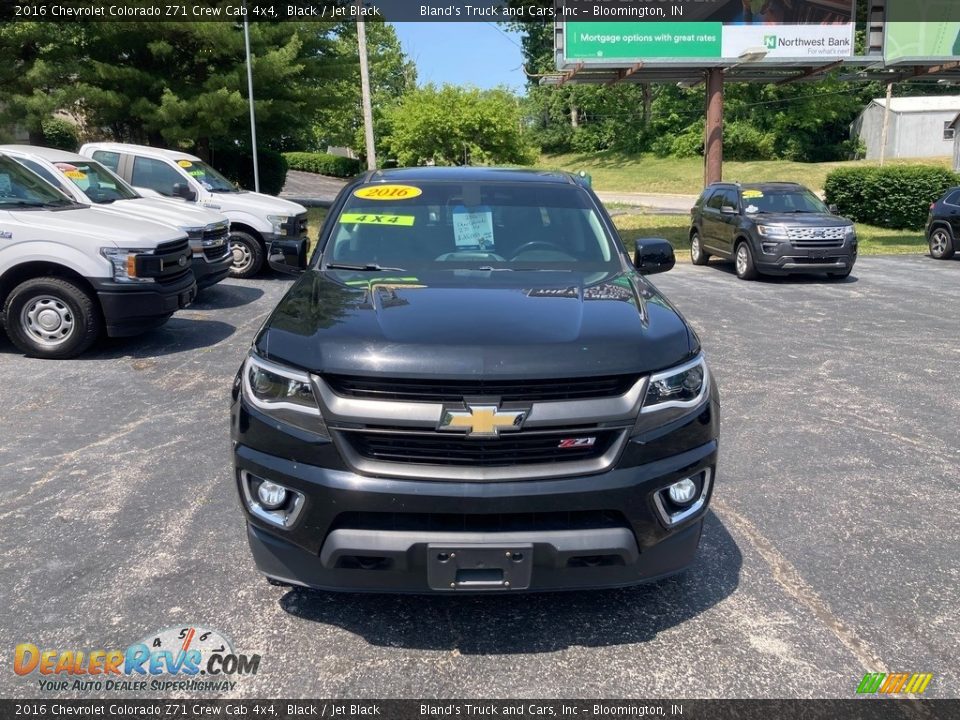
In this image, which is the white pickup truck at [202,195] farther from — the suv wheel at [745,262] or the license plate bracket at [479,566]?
the license plate bracket at [479,566]

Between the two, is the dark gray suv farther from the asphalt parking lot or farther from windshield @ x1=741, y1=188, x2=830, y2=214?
the asphalt parking lot

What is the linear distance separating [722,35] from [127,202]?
48.1 feet

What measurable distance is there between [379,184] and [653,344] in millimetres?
2373

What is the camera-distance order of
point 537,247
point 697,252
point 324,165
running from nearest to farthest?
point 537,247, point 697,252, point 324,165

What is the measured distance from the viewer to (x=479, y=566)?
110 inches

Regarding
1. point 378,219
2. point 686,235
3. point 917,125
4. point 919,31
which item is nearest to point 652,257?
point 378,219

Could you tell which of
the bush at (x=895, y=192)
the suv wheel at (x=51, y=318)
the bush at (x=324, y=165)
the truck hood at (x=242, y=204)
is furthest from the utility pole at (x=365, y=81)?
the bush at (x=324, y=165)

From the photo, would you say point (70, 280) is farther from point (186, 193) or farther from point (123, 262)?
point (186, 193)

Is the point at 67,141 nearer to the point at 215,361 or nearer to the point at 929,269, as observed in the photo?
the point at 215,361

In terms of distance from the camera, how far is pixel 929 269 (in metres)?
15.2

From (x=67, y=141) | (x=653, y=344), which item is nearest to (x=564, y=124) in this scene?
(x=67, y=141)

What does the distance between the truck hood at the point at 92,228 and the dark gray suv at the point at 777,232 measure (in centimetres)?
944

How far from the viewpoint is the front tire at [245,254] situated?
1301cm

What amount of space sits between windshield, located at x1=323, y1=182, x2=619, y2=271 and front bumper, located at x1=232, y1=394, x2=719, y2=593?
58.6 inches
